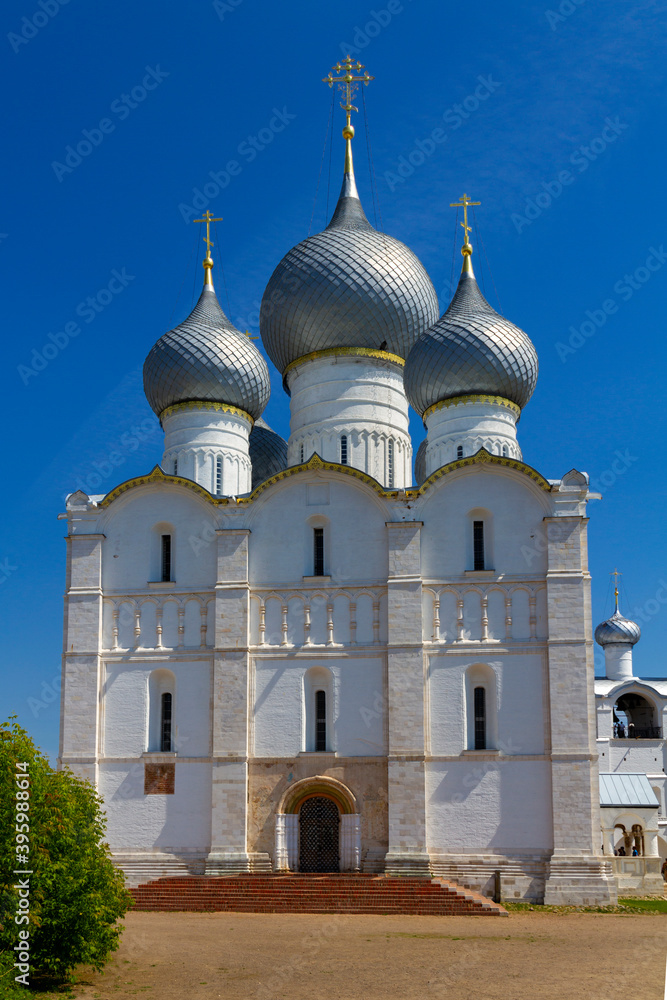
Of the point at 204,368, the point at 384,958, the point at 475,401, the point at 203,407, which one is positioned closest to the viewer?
the point at 384,958

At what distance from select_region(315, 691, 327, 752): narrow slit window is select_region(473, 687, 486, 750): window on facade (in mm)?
3053

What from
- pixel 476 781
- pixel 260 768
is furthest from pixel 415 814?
pixel 260 768

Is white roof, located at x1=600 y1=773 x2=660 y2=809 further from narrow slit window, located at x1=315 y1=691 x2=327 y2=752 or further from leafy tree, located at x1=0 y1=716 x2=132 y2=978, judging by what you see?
leafy tree, located at x1=0 y1=716 x2=132 y2=978

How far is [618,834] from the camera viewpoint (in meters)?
33.7

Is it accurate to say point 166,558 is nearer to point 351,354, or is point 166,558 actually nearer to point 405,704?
point 405,704

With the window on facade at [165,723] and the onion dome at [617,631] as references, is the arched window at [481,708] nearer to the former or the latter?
the window on facade at [165,723]

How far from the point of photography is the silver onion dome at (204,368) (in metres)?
28.1

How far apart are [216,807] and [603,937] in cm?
847

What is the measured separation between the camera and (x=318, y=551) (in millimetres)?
24656

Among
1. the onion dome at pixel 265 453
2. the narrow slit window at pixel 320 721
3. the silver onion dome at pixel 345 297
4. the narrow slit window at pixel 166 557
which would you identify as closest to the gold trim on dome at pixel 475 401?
the silver onion dome at pixel 345 297

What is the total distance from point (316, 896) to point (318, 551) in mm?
7090

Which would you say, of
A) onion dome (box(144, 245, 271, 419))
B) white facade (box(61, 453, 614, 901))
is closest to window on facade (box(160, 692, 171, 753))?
white facade (box(61, 453, 614, 901))

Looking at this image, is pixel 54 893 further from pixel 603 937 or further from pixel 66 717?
pixel 66 717

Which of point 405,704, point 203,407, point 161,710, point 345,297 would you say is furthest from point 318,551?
point 345,297
